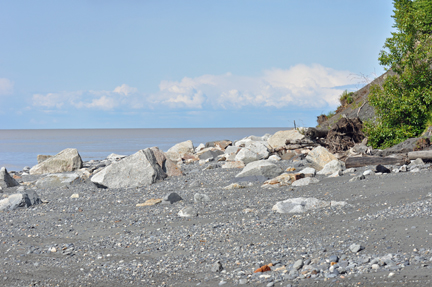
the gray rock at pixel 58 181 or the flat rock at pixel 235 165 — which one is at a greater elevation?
the flat rock at pixel 235 165

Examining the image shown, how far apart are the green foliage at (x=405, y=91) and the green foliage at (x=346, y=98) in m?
10.3

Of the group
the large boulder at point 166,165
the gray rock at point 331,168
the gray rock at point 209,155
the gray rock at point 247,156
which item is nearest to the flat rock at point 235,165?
the gray rock at point 247,156

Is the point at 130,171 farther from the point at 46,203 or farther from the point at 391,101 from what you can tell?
the point at 391,101

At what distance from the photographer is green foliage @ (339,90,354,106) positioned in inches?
1003

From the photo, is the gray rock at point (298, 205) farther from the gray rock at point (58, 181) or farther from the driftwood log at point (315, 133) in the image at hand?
the driftwood log at point (315, 133)

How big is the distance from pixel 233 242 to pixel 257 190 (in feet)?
11.5

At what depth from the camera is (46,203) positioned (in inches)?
384

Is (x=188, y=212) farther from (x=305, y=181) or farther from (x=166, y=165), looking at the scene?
(x=166, y=165)

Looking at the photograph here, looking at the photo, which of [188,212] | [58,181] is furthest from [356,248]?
[58,181]

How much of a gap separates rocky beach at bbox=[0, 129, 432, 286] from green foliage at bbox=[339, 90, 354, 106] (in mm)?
14671

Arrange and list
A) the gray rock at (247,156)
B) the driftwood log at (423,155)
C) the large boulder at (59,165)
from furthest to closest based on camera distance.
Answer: the large boulder at (59,165), the gray rock at (247,156), the driftwood log at (423,155)

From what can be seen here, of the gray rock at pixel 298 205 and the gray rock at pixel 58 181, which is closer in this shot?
the gray rock at pixel 298 205

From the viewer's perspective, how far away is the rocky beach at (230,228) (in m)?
4.58

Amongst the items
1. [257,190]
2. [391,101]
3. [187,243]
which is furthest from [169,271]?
[391,101]
